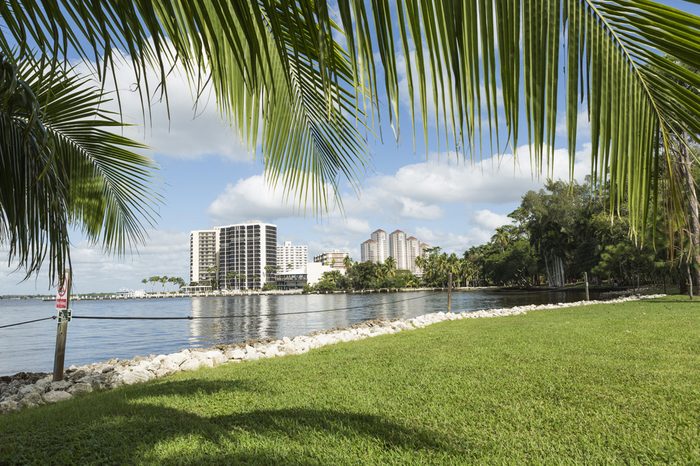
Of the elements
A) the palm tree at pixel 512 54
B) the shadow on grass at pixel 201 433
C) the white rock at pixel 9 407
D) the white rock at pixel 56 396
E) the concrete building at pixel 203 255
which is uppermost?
the concrete building at pixel 203 255

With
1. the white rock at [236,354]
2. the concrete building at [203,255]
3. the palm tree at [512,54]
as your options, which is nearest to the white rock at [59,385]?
the white rock at [236,354]

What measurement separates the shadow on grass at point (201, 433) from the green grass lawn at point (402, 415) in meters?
0.02

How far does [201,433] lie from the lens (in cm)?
406

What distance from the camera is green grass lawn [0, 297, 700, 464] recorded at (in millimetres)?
3520

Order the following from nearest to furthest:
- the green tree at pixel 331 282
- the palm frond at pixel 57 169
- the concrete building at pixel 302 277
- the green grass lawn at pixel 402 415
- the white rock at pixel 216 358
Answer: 1. the palm frond at pixel 57 169
2. the green grass lawn at pixel 402 415
3. the white rock at pixel 216 358
4. the green tree at pixel 331 282
5. the concrete building at pixel 302 277

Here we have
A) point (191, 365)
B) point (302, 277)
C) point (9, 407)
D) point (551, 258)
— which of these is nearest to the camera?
point (9, 407)

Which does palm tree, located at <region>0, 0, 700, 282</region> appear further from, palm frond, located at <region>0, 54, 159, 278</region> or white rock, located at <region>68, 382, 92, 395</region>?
white rock, located at <region>68, 382, 92, 395</region>

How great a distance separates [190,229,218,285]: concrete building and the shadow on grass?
436 feet

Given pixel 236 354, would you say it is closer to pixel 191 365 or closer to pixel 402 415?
pixel 191 365

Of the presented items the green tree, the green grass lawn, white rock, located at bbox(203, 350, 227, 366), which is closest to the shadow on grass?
the green grass lawn

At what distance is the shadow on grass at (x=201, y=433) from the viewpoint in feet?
11.8

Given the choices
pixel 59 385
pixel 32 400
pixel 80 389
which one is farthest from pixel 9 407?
pixel 59 385

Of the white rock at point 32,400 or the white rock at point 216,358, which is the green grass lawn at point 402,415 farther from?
the white rock at point 216,358

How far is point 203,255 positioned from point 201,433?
158 meters
